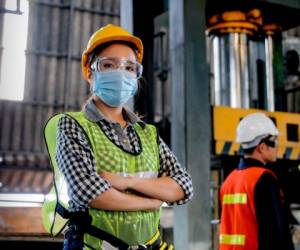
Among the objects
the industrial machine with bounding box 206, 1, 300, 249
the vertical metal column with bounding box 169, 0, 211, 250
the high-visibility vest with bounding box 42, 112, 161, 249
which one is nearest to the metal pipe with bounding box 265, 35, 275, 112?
the industrial machine with bounding box 206, 1, 300, 249

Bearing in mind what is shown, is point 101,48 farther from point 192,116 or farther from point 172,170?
point 192,116

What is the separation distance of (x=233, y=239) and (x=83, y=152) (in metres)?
1.79

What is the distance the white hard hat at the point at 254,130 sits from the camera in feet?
11.7

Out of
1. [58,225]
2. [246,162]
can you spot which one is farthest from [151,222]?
[246,162]

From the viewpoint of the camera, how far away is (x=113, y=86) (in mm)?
2064

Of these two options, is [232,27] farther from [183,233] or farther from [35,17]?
[35,17]

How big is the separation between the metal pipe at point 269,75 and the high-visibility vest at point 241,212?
2.61 m

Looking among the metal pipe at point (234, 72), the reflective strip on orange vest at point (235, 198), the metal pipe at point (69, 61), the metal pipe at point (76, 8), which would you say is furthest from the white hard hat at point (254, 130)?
the metal pipe at point (76, 8)

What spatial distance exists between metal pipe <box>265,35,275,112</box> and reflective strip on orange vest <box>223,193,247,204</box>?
2590 millimetres

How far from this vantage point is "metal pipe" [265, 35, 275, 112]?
585cm

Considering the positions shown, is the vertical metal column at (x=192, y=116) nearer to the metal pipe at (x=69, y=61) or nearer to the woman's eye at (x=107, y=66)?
the woman's eye at (x=107, y=66)

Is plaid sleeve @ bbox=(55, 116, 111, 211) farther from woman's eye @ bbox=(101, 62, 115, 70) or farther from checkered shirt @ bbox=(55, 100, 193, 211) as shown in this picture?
woman's eye @ bbox=(101, 62, 115, 70)

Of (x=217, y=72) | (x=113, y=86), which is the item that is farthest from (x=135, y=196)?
(x=217, y=72)

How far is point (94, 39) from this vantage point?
2.09 metres
